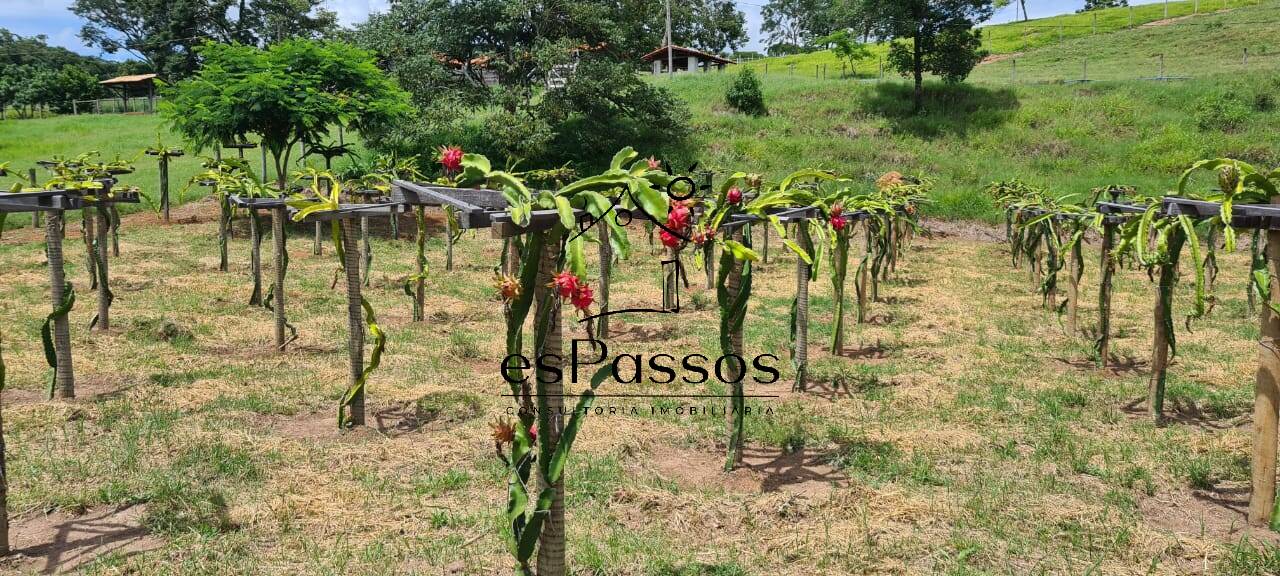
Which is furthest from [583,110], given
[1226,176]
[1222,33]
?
[1222,33]

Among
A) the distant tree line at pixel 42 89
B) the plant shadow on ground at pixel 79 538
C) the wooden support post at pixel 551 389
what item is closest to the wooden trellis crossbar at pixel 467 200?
the wooden support post at pixel 551 389

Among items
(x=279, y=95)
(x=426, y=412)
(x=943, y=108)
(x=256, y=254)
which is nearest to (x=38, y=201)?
(x=426, y=412)

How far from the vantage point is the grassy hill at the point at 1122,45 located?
31.0m

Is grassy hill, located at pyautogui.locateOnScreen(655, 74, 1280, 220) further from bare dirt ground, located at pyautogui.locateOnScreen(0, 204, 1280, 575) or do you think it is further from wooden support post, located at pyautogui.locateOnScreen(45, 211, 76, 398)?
wooden support post, located at pyautogui.locateOnScreen(45, 211, 76, 398)

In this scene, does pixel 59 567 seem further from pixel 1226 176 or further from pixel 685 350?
pixel 1226 176

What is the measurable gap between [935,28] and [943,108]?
2.42 metres

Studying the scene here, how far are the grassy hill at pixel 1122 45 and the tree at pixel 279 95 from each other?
23.7 m

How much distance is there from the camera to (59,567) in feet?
11.8

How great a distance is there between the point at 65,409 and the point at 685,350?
465 centimetres

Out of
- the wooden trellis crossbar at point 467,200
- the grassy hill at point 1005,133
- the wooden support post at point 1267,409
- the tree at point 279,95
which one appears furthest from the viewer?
the grassy hill at point 1005,133

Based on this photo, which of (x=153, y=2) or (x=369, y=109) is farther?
(x=153, y=2)

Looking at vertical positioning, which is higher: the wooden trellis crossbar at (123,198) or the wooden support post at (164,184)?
the wooden support post at (164,184)

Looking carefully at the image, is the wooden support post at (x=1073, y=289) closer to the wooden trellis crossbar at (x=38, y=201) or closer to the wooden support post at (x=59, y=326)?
the wooden trellis crossbar at (x=38, y=201)

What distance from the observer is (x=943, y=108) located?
83.3ft
